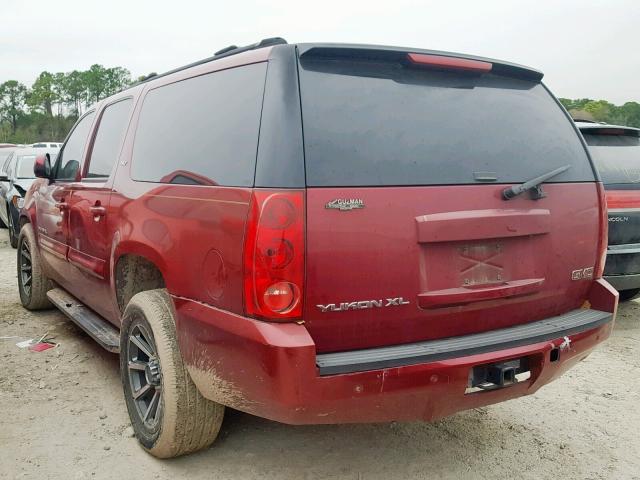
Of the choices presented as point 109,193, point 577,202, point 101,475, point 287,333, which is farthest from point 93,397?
point 577,202

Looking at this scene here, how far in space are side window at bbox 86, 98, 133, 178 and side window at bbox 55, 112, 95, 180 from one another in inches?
11.4

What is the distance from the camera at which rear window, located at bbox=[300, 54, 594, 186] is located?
2.38 m

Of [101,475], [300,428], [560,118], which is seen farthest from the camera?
[300,428]

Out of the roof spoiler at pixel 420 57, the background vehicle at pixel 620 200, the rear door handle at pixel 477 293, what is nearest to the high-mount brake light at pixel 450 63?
the roof spoiler at pixel 420 57

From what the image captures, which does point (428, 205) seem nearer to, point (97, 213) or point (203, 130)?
point (203, 130)

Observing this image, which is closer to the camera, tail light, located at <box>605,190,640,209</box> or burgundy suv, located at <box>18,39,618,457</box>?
burgundy suv, located at <box>18,39,618,457</box>

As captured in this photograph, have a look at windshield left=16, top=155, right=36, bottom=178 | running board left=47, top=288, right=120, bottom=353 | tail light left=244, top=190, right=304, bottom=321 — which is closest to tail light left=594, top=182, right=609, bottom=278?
tail light left=244, top=190, right=304, bottom=321

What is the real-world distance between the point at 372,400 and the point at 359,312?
13.6 inches

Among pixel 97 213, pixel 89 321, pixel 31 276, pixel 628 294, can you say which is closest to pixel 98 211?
pixel 97 213

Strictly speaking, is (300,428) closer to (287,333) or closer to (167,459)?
(167,459)

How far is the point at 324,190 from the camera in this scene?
2.29 metres

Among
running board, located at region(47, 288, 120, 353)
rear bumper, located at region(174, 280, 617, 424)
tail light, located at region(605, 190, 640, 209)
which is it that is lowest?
running board, located at region(47, 288, 120, 353)

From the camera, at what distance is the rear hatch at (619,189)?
5.14 m

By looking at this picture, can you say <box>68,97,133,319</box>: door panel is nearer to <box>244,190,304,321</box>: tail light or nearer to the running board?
the running board
